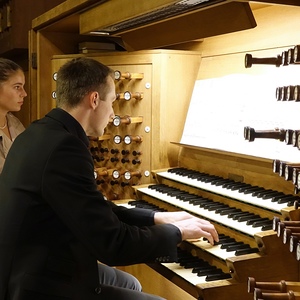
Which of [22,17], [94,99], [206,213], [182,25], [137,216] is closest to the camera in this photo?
[94,99]

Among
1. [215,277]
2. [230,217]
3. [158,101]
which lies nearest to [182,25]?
[158,101]

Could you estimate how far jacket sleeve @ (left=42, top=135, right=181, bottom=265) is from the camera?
1.81 m

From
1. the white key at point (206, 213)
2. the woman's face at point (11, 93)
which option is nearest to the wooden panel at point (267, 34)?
the white key at point (206, 213)

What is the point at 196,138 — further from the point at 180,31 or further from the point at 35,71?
the point at 35,71

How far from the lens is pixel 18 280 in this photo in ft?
6.12

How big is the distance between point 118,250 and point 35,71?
2.99 metres

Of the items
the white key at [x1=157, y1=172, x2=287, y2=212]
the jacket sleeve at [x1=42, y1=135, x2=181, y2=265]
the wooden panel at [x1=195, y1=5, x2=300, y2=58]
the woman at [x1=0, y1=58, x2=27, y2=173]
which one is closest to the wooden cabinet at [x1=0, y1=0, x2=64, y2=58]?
the woman at [x1=0, y1=58, x2=27, y2=173]

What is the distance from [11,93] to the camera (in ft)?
11.8

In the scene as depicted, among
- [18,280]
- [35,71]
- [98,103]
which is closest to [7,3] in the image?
[35,71]

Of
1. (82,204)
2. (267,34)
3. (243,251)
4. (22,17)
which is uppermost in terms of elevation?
(22,17)

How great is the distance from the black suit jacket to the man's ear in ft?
0.61

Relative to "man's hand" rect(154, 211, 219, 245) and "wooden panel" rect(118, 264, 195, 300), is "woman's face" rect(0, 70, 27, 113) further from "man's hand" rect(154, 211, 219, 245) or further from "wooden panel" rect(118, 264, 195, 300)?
"man's hand" rect(154, 211, 219, 245)

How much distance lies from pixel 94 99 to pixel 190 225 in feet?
2.11

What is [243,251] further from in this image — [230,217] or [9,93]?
[9,93]
